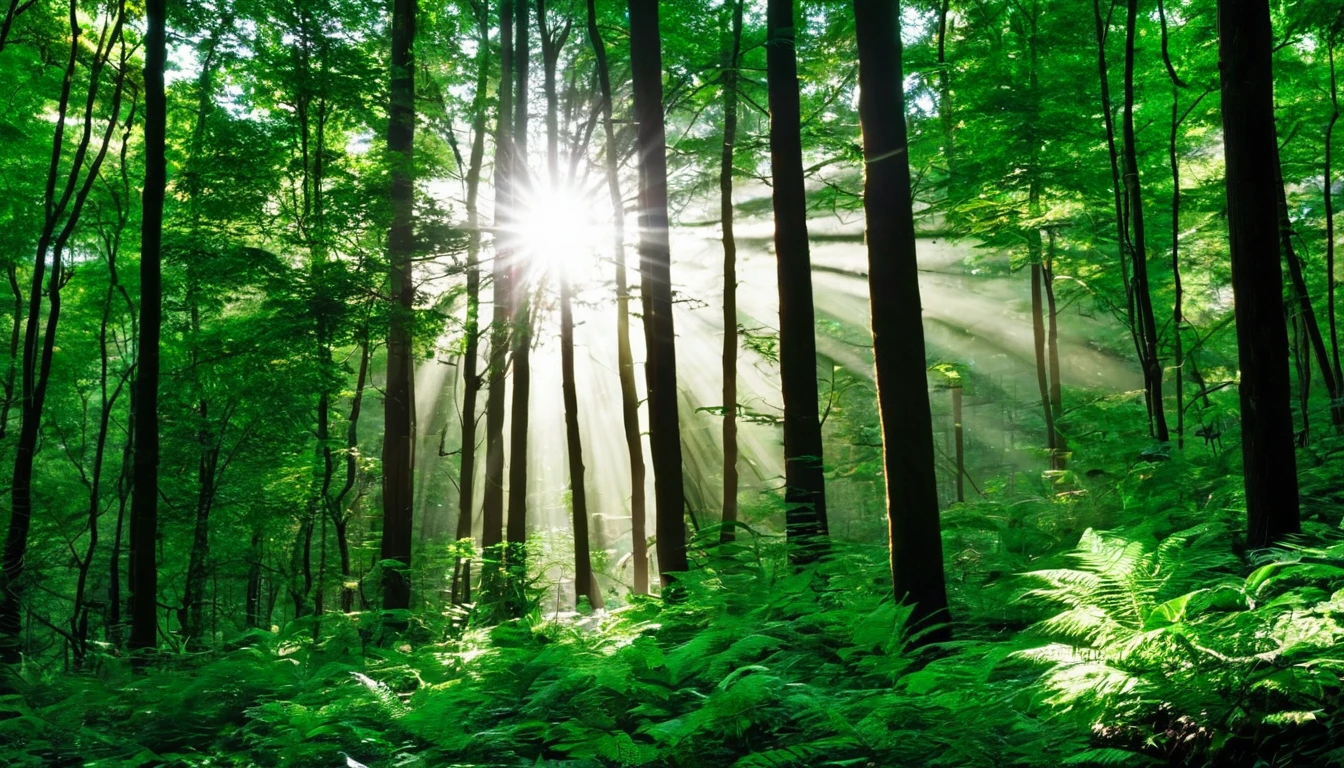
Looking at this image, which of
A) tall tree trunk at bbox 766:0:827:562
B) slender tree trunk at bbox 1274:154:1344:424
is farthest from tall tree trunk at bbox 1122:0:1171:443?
tall tree trunk at bbox 766:0:827:562

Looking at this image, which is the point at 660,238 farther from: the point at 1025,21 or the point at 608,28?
the point at 1025,21

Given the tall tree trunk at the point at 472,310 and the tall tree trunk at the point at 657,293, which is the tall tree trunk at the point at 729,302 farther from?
the tall tree trunk at the point at 472,310

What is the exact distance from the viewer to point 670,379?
943 centimetres

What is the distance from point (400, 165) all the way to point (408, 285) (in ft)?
5.98

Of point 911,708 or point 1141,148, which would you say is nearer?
point 911,708

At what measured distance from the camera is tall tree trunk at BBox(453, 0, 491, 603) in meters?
13.0

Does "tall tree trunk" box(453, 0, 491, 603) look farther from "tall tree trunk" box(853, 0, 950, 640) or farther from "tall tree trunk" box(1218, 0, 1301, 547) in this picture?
"tall tree trunk" box(1218, 0, 1301, 547)

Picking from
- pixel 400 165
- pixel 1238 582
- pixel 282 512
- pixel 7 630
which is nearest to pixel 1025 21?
pixel 400 165

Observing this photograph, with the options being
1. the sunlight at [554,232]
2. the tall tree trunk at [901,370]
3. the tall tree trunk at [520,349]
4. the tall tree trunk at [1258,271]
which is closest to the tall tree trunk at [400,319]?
the tall tree trunk at [520,349]

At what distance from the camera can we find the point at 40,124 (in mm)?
14852

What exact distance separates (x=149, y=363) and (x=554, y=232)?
8129 mm

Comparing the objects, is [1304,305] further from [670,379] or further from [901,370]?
[670,379]

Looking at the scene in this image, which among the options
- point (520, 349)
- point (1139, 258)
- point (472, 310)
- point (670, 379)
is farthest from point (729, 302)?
point (1139, 258)

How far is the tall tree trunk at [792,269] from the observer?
9.53 meters
